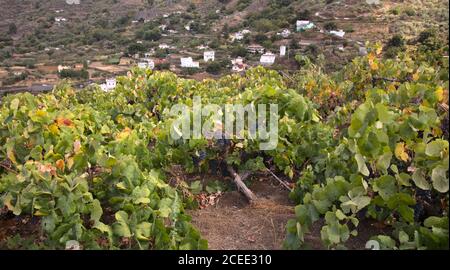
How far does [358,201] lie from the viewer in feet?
6.71

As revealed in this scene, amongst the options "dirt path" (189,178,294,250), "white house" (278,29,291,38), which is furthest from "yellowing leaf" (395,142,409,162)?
"white house" (278,29,291,38)

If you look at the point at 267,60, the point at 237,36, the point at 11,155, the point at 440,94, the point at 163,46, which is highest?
the point at 440,94

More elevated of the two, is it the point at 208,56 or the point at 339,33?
the point at 339,33

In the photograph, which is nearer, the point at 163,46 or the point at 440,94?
the point at 440,94

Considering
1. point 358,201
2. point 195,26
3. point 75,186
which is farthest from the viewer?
point 195,26

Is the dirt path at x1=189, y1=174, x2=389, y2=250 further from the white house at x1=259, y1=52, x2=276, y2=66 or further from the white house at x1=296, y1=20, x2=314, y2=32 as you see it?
the white house at x1=296, y1=20, x2=314, y2=32

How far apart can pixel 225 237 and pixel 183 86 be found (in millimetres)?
4583

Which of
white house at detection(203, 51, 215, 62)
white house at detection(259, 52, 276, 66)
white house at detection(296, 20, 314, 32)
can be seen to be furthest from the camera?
white house at detection(203, 51, 215, 62)

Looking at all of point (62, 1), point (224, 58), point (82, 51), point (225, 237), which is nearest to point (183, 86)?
point (225, 237)

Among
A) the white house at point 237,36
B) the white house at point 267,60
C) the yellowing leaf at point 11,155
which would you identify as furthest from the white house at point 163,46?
the yellowing leaf at point 11,155

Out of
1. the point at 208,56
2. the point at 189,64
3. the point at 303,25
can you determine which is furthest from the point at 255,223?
the point at 303,25

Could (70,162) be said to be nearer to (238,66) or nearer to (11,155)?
(11,155)

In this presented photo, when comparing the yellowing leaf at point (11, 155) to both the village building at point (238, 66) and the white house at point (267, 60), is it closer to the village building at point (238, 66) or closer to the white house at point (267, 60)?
the village building at point (238, 66)
